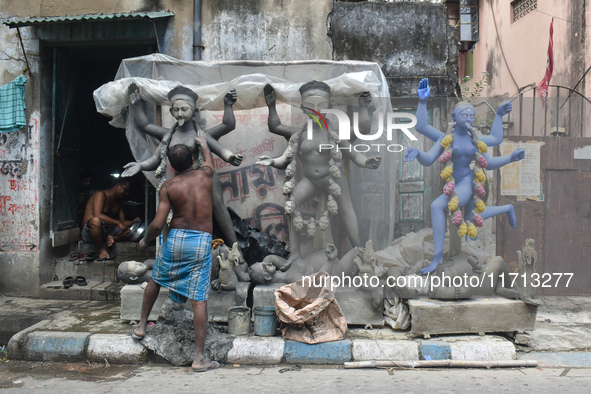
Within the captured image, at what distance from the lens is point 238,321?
477 centimetres

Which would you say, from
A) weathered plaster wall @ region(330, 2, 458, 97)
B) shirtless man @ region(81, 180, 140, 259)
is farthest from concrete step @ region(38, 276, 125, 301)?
weathered plaster wall @ region(330, 2, 458, 97)

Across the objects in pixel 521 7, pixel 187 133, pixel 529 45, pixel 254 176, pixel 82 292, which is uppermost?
pixel 521 7

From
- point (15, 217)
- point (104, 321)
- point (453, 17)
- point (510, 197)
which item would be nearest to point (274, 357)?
point (104, 321)

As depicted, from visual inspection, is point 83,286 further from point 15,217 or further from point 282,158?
point 282,158

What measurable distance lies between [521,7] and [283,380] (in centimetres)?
1138

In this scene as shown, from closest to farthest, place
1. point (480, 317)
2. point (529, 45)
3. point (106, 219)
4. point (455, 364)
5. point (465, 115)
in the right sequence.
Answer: point (455, 364) < point (480, 317) < point (465, 115) < point (106, 219) < point (529, 45)

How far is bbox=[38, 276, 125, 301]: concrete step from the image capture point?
658 cm

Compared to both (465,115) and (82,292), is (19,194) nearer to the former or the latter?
(82,292)

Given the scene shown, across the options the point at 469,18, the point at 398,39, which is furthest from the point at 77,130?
the point at 469,18

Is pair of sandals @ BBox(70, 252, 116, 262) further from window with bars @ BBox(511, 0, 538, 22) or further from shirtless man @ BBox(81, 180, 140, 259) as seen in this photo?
window with bars @ BBox(511, 0, 538, 22)

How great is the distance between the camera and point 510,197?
260 inches

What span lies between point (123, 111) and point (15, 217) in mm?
2365

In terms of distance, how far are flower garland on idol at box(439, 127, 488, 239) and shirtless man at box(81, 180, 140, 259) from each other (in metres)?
4.86

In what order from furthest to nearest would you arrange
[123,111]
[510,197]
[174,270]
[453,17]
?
[453,17] → [510,197] → [123,111] → [174,270]
